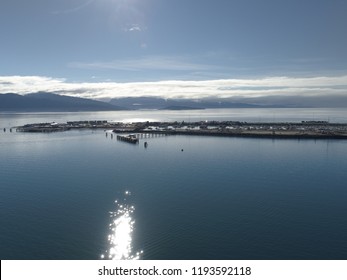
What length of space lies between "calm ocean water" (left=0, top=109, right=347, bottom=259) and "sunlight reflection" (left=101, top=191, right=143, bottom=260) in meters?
0.07

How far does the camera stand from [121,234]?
23.4 m

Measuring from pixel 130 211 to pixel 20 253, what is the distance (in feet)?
31.5

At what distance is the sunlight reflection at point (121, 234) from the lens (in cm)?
2047

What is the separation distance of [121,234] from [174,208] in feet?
21.5

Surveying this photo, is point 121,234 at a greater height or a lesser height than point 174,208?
lesser

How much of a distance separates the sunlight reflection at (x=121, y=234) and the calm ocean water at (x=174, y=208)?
0.07m

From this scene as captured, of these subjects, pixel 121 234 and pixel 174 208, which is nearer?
pixel 121 234

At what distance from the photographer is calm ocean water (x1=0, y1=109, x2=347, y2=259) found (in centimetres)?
2117

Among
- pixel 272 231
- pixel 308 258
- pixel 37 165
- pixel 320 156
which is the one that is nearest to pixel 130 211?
pixel 272 231

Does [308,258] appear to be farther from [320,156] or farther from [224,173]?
[320,156]

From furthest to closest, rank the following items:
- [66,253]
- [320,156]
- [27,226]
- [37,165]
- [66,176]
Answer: [320,156] → [37,165] → [66,176] → [27,226] → [66,253]

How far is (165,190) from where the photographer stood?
34.6 metres

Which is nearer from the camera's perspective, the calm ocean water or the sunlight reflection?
the sunlight reflection
